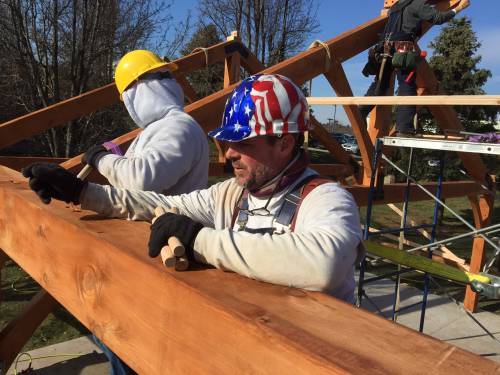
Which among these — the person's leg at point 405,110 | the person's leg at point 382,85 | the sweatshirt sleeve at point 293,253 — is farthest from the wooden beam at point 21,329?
the person's leg at point 382,85

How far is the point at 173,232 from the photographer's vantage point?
1259 mm

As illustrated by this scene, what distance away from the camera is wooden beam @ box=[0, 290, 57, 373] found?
11.1ft

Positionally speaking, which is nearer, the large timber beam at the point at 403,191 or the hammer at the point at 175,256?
the hammer at the point at 175,256

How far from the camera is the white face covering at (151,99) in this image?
98.6 inches

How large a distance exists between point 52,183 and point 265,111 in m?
0.92

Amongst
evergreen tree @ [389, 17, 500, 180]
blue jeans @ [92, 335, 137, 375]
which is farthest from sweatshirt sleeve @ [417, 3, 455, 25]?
evergreen tree @ [389, 17, 500, 180]

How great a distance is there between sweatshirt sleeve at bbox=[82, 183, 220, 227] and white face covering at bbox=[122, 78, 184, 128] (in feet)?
2.28

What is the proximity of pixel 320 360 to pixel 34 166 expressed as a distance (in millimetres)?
1519

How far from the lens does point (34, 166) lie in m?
1.81

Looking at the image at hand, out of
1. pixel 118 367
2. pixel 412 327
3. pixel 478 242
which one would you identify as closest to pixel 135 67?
pixel 118 367

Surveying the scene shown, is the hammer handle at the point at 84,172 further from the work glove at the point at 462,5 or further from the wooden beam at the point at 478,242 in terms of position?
the wooden beam at the point at 478,242

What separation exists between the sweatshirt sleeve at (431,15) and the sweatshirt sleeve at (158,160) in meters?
3.82

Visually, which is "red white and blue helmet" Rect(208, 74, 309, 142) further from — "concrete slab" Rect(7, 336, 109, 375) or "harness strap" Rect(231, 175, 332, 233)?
"concrete slab" Rect(7, 336, 109, 375)

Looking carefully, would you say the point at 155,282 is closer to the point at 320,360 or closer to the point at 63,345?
the point at 320,360
